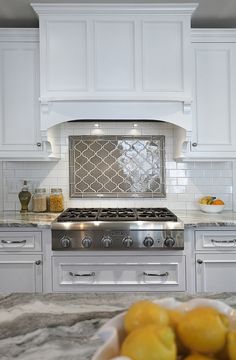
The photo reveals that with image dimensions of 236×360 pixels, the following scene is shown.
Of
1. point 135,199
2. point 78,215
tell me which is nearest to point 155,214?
point 135,199

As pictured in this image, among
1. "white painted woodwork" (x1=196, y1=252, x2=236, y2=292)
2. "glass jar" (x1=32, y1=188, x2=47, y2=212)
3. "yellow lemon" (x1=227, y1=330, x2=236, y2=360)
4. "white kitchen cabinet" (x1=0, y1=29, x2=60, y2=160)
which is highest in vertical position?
"white kitchen cabinet" (x1=0, y1=29, x2=60, y2=160)

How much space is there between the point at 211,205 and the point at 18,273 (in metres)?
1.62

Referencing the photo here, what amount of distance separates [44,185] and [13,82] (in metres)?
0.93

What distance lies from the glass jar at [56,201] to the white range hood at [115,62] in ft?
2.09

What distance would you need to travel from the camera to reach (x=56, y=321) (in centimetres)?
86

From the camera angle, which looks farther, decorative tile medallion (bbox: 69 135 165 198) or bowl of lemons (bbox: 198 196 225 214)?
decorative tile medallion (bbox: 69 135 165 198)

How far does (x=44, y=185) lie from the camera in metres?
3.12

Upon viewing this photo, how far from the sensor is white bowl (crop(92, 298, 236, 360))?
51 cm

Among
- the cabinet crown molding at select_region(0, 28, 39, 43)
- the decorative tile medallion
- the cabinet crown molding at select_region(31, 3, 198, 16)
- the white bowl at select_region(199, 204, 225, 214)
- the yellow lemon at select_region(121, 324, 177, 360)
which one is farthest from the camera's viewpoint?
the decorative tile medallion

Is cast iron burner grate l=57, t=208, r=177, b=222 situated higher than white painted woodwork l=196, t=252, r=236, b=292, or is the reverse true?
cast iron burner grate l=57, t=208, r=177, b=222

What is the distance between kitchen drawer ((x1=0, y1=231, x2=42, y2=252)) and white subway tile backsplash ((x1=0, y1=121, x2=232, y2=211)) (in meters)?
0.69

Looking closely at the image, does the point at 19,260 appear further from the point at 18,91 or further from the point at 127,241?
the point at 18,91

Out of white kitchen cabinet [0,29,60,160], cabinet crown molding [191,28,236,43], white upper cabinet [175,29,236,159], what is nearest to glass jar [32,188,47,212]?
white kitchen cabinet [0,29,60,160]

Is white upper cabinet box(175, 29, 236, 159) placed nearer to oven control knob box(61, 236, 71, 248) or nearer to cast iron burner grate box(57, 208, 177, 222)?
cast iron burner grate box(57, 208, 177, 222)
